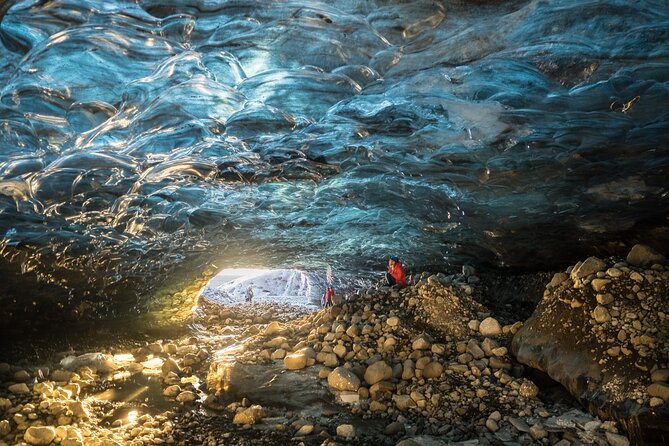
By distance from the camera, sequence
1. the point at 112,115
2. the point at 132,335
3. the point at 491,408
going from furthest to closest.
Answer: the point at 132,335 < the point at 491,408 < the point at 112,115

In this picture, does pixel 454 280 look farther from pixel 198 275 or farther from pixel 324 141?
pixel 198 275

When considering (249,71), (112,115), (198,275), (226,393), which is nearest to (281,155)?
(249,71)

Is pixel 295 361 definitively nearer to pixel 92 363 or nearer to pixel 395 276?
pixel 395 276

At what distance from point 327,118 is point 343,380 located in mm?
2874

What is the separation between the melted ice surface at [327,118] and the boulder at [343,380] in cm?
218

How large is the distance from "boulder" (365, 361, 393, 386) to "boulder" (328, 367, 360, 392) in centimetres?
13

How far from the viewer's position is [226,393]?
19.6 feet

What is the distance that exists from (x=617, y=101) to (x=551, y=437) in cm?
295

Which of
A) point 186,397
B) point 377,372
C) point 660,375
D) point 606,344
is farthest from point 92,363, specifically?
point 660,375

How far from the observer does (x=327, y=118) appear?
4727 mm

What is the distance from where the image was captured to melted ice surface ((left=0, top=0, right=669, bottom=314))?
3.71 m

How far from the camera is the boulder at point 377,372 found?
222 inches

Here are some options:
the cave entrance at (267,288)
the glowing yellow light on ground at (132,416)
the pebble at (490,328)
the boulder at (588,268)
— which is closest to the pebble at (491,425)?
the pebble at (490,328)

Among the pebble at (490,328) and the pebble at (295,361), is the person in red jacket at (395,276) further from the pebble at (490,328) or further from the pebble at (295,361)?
the pebble at (295,361)
